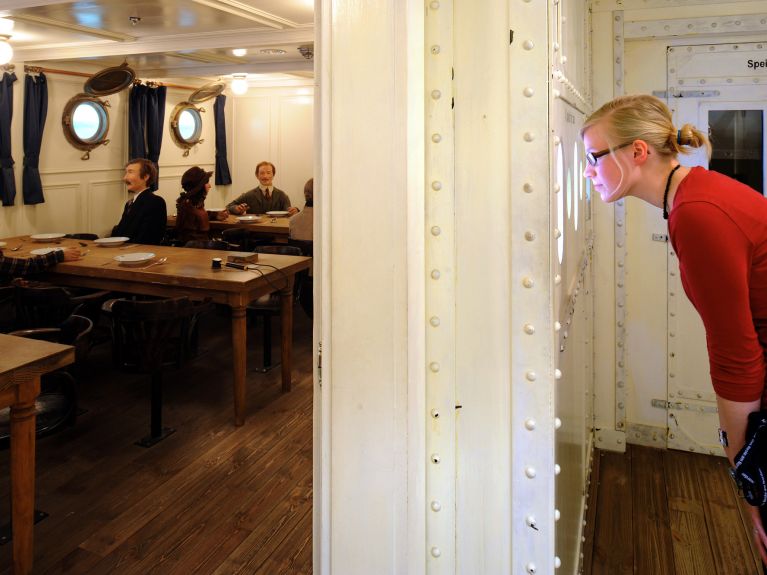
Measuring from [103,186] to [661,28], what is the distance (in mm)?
6944

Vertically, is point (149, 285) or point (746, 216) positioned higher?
point (746, 216)

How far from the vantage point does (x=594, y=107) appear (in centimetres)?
327

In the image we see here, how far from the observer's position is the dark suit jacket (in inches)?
221

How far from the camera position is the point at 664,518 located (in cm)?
293

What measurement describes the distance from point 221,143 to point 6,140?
3.60 m

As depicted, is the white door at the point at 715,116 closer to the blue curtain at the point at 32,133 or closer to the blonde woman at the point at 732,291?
the blonde woman at the point at 732,291

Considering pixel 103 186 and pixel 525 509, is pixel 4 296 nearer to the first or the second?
pixel 525 509

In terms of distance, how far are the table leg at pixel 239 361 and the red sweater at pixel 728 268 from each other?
290 cm

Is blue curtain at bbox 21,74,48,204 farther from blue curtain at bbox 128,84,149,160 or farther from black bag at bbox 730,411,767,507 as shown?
black bag at bbox 730,411,767,507

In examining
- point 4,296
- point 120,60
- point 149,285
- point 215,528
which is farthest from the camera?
point 120,60

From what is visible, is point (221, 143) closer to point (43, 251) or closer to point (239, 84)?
point (239, 84)

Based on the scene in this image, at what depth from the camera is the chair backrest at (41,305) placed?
3656 mm

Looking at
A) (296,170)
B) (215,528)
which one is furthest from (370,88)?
(296,170)

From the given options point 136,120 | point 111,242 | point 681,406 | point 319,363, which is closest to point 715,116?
point 681,406
